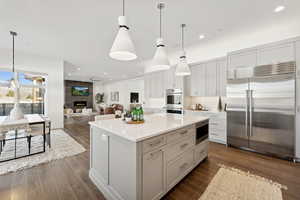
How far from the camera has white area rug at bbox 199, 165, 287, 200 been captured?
62.1 inches

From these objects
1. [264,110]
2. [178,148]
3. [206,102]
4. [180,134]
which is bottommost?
[178,148]

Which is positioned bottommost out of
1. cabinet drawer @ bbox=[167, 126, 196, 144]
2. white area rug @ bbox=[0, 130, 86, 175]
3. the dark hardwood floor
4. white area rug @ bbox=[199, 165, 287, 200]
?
the dark hardwood floor

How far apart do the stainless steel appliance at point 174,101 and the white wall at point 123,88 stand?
11.8 ft

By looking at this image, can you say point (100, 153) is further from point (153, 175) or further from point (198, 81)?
point (198, 81)

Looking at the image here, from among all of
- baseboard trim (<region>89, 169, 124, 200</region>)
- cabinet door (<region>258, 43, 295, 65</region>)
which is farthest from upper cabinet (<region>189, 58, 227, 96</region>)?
baseboard trim (<region>89, 169, 124, 200</region>)

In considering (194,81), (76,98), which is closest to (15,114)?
(194,81)

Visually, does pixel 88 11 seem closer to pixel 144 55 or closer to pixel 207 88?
pixel 144 55

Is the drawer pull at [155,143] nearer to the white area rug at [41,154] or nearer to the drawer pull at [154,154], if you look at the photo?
the drawer pull at [154,154]

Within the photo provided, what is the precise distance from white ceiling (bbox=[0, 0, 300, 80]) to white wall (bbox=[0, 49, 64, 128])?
1.00m

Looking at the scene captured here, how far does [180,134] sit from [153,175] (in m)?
0.64

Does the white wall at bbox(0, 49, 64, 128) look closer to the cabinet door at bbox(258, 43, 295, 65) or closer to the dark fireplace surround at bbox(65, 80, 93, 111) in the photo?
the dark fireplace surround at bbox(65, 80, 93, 111)

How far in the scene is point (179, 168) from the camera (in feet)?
5.87

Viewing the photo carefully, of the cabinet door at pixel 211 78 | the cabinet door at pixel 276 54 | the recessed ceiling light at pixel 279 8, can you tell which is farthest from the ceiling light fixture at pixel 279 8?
the cabinet door at pixel 211 78

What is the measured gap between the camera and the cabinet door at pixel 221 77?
11.9 ft
